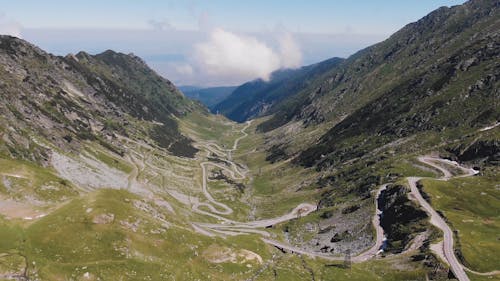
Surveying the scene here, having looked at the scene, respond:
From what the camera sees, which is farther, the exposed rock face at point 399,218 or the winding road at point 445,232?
the exposed rock face at point 399,218

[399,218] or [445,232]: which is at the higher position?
[399,218]

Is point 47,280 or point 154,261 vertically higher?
point 154,261

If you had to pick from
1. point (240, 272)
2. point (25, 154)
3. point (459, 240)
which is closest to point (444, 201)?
point (459, 240)

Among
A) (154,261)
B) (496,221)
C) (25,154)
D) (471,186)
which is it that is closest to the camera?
(154,261)

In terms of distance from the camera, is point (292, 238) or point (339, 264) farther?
point (292, 238)

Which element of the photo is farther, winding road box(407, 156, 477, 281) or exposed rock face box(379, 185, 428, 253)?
exposed rock face box(379, 185, 428, 253)

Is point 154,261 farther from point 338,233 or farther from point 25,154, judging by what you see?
point 25,154

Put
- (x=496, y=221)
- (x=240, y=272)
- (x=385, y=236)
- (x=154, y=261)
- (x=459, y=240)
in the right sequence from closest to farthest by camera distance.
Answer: (x=154, y=261), (x=240, y=272), (x=459, y=240), (x=496, y=221), (x=385, y=236)

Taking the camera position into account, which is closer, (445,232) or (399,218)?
(445,232)

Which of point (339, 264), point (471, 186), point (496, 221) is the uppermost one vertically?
point (471, 186)

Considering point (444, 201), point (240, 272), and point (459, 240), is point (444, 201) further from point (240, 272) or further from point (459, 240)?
point (240, 272)
